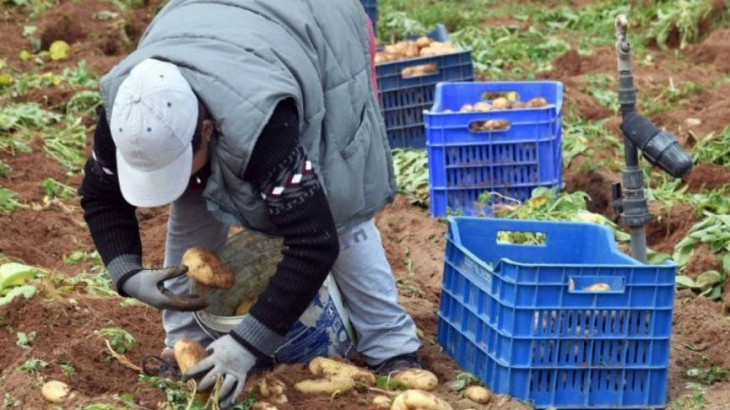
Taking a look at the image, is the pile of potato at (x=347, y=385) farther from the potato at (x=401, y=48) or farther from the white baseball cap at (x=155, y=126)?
the potato at (x=401, y=48)

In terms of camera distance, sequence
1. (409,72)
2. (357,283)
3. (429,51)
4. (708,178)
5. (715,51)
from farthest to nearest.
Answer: (715,51)
(429,51)
(409,72)
(708,178)
(357,283)

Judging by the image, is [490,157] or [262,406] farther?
[490,157]

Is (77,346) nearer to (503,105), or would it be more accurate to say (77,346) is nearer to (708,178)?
(503,105)

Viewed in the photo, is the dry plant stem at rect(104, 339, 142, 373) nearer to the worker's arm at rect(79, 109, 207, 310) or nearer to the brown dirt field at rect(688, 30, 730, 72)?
the worker's arm at rect(79, 109, 207, 310)

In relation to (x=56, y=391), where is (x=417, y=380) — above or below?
below

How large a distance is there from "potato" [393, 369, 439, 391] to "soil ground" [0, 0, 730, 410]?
0.09 metres

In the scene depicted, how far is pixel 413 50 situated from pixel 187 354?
4.52 m

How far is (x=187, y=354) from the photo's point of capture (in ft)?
13.1

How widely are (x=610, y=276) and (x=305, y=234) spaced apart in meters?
1.07

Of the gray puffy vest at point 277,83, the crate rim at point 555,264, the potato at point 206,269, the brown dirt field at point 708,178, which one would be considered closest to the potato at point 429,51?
the brown dirt field at point 708,178

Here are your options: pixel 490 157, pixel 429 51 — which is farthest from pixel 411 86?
pixel 490 157

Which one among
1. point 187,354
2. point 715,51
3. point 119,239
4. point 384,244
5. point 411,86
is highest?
point 119,239

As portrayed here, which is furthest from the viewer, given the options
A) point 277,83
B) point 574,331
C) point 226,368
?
point 574,331

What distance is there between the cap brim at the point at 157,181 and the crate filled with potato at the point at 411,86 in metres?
4.04
